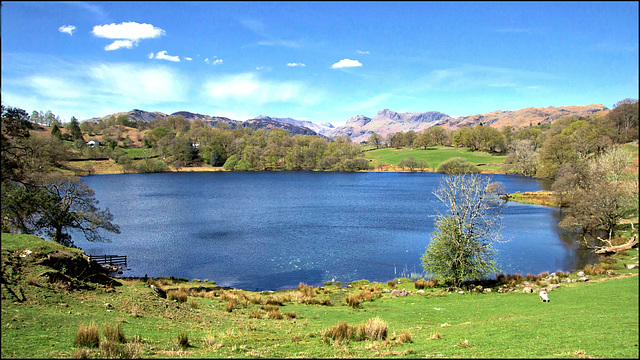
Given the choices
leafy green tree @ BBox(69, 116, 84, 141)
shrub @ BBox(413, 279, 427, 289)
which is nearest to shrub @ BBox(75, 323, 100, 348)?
shrub @ BBox(413, 279, 427, 289)

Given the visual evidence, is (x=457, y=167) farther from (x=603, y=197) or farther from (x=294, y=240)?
(x=294, y=240)

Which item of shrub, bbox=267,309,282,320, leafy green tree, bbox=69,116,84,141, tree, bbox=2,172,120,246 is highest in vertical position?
leafy green tree, bbox=69,116,84,141

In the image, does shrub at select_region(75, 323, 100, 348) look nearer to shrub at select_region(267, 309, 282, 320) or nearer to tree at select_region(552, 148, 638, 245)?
shrub at select_region(267, 309, 282, 320)

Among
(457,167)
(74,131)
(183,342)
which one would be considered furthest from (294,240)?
(74,131)

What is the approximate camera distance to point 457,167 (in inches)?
4978

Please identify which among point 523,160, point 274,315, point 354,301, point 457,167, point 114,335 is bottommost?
point 354,301

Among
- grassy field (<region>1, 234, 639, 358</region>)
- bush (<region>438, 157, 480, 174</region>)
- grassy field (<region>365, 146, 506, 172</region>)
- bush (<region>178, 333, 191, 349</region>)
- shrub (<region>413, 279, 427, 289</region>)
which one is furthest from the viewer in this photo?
grassy field (<region>365, 146, 506, 172</region>)

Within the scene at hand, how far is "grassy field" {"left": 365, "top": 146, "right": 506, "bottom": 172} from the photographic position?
14338 centimetres

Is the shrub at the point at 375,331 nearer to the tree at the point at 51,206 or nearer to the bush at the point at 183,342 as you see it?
the bush at the point at 183,342

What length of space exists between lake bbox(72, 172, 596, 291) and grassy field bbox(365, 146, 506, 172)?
280 feet

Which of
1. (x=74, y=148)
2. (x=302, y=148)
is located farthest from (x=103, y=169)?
(x=302, y=148)

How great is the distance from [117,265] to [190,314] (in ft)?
68.5

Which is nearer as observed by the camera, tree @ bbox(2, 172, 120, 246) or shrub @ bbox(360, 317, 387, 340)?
shrub @ bbox(360, 317, 387, 340)

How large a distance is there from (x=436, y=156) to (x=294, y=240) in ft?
447
